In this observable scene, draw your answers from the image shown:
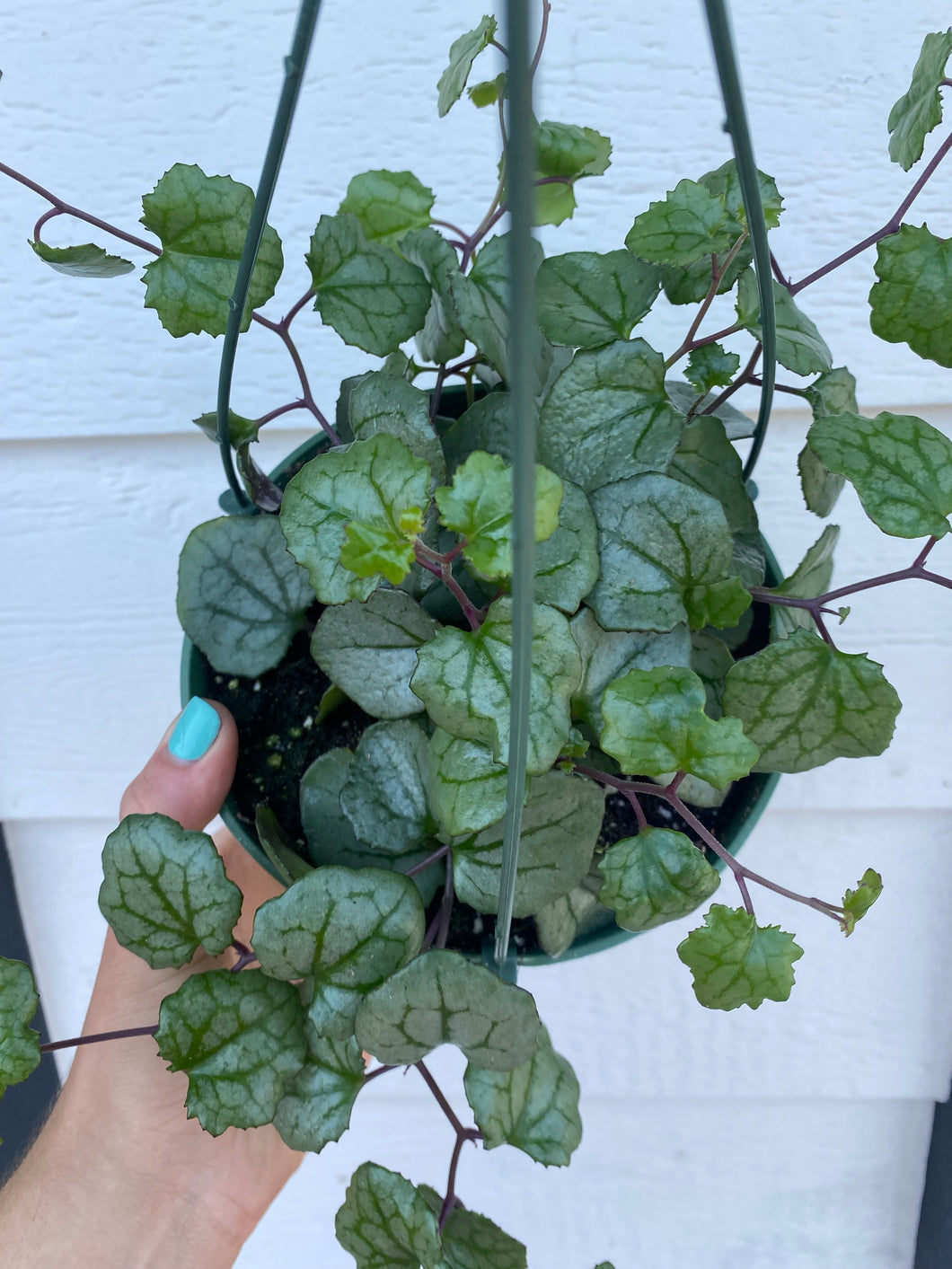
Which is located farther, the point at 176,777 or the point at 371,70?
the point at 371,70

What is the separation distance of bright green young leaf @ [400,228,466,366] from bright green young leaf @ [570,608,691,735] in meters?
0.17

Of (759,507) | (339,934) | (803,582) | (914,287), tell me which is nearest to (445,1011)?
(339,934)

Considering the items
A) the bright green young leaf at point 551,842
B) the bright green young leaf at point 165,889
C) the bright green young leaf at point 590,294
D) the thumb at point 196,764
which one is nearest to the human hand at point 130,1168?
the thumb at point 196,764

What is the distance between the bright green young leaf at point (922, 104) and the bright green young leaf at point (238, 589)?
36 cm

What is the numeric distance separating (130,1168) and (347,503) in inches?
19.4

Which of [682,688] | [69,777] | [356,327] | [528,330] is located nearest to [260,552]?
[356,327]

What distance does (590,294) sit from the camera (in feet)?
1.55

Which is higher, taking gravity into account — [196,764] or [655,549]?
[655,549]

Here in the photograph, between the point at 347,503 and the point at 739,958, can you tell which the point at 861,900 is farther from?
the point at 347,503

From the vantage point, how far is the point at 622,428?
46cm

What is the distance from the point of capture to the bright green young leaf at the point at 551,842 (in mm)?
462

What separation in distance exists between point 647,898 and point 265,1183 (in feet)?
1.32

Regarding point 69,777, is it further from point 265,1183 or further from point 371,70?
point 371,70

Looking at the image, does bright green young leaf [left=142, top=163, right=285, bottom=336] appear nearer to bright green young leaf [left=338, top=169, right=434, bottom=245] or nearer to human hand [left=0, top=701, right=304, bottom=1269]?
bright green young leaf [left=338, top=169, right=434, bottom=245]
